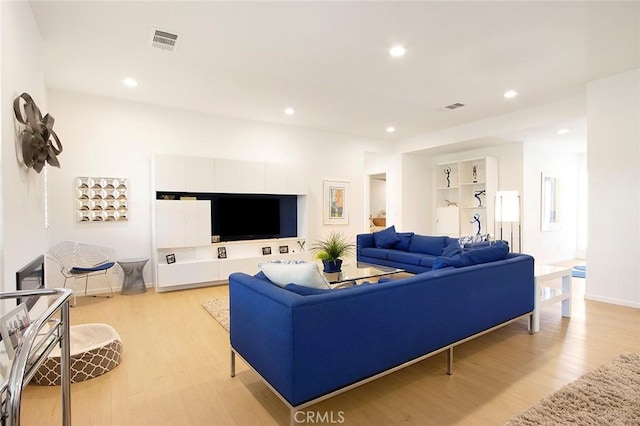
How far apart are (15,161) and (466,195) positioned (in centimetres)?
757

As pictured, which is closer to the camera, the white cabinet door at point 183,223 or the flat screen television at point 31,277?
the flat screen television at point 31,277

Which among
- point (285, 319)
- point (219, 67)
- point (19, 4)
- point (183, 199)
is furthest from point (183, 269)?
point (285, 319)

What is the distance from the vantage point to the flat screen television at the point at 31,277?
7.61 ft

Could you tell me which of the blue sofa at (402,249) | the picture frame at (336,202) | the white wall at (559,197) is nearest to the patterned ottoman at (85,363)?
the blue sofa at (402,249)

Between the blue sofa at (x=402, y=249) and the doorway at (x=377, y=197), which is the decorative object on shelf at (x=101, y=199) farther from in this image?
the doorway at (x=377, y=197)

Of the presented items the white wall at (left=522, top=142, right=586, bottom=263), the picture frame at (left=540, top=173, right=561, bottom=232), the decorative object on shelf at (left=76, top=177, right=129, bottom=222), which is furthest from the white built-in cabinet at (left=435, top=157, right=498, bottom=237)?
the decorative object on shelf at (left=76, top=177, right=129, bottom=222)

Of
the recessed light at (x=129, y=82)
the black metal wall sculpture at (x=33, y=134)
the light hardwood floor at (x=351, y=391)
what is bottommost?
the light hardwood floor at (x=351, y=391)

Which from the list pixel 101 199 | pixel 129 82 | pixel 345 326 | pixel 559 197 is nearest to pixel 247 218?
pixel 101 199

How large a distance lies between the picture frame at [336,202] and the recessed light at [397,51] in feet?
11.6

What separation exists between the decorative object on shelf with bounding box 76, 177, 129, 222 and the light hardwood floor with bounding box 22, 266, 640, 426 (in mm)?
2021

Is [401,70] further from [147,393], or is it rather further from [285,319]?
[147,393]

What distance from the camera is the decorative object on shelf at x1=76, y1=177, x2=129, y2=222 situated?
472 cm

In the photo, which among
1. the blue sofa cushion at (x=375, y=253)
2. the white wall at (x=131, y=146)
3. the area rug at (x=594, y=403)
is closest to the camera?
the area rug at (x=594, y=403)

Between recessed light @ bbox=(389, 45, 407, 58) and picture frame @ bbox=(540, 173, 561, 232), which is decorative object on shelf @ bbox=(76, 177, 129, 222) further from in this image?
picture frame @ bbox=(540, 173, 561, 232)
